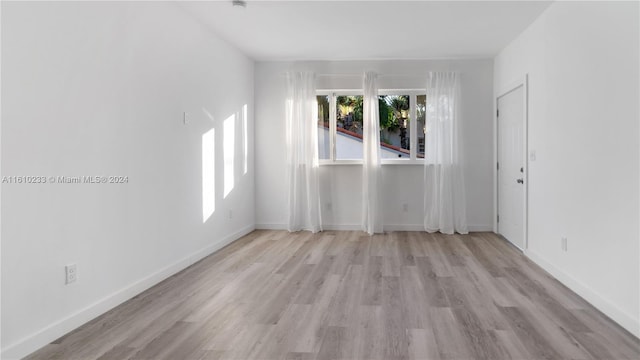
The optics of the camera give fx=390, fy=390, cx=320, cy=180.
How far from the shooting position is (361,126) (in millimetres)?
6117

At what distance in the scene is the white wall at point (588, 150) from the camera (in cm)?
252

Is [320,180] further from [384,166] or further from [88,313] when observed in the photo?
[88,313]

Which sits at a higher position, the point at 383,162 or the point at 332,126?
the point at 332,126

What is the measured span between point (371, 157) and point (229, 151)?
2082mm

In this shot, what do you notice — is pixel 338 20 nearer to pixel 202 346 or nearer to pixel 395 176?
pixel 395 176

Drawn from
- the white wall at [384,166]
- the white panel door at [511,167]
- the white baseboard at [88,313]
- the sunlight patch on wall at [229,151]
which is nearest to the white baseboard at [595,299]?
the white panel door at [511,167]

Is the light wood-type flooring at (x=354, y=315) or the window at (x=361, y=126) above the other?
the window at (x=361, y=126)

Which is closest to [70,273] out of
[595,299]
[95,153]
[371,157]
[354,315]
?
[95,153]

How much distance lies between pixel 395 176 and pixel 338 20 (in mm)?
2608

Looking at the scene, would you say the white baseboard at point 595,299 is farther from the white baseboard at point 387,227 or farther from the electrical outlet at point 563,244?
the white baseboard at point 387,227

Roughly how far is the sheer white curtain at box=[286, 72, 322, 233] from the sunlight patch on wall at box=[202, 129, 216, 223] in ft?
5.03

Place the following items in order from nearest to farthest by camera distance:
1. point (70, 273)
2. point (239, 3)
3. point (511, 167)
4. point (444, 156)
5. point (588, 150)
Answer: point (70, 273) < point (588, 150) < point (239, 3) < point (511, 167) < point (444, 156)

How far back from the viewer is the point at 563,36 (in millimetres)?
3479

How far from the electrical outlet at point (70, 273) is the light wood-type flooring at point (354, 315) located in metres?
0.33
